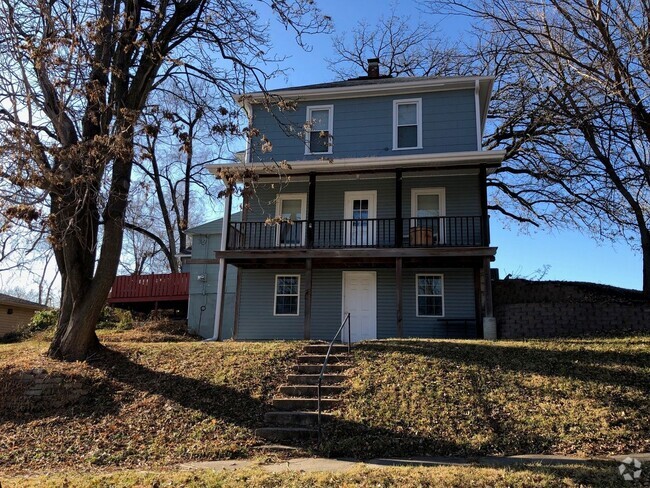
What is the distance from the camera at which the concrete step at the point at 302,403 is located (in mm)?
8828

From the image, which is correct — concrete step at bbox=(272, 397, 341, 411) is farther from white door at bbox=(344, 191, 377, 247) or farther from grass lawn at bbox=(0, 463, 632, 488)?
white door at bbox=(344, 191, 377, 247)

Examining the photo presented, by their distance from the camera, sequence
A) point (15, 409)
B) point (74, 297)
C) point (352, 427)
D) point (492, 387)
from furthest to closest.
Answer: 1. point (74, 297)
2. point (15, 409)
3. point (492, 387)
4. point (352, 427)

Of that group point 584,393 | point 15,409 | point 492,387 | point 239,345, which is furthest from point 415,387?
point 15,409

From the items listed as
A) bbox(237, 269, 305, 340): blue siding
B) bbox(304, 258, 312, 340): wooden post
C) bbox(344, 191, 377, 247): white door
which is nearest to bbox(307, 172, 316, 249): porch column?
bbox(304, 258, 312, 340): wooden post

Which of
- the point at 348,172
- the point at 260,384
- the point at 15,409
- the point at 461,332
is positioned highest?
the point at 348,172

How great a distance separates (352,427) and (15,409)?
6.46 meters

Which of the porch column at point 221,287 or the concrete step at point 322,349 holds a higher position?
the porch column at point 221,287

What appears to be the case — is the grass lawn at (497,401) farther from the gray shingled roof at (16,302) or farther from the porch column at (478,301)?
the gray shingled roof at (16,302)

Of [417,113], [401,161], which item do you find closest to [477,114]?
[417,113]

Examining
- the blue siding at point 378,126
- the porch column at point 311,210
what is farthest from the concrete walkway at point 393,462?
the blue siding at point 378,126

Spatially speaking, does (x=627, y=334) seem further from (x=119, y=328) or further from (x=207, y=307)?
(x=119, y=328)

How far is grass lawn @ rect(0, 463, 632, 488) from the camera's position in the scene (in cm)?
545

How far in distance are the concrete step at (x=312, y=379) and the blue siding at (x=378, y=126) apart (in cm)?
848

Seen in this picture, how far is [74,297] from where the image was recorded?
11484mm
